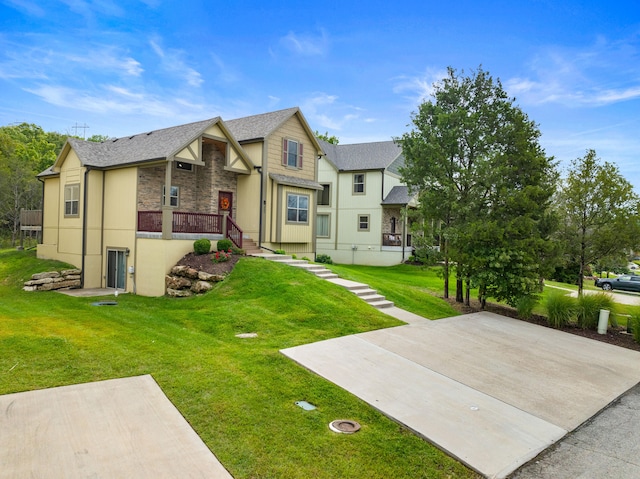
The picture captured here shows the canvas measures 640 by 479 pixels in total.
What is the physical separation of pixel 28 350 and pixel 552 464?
7.73 m

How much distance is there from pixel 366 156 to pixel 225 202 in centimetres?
1339

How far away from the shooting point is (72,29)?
17469 mm

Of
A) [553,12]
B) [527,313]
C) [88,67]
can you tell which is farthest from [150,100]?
[527,313]

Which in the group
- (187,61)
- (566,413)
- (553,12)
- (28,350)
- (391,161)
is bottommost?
(566,413)

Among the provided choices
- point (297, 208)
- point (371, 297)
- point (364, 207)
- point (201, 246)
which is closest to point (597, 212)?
point (371, 297)

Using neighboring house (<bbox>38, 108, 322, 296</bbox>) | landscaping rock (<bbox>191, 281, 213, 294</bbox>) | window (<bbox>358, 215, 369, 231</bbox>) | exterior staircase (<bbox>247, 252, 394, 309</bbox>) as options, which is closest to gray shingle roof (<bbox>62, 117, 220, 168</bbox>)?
neighboring house (<bbox>38, 108, 322, 296</bbox>)

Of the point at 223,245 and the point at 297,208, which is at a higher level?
the point at 297,208

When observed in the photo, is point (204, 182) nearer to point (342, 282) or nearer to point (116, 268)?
point (116, 268)

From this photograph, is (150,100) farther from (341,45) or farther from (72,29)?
(341,45)

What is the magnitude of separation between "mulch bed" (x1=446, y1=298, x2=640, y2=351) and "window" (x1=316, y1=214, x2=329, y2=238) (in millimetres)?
14181

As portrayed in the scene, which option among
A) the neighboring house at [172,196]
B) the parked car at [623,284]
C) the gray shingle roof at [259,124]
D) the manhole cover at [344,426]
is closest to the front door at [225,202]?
the neighboring house at [172,196]

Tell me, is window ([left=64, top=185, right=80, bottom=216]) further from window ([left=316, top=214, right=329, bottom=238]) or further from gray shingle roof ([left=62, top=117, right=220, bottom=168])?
window ([left=316, top=214, right=329, bottom=238])

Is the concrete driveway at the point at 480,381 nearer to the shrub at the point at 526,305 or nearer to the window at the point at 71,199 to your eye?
the shrub at the point at 526,305

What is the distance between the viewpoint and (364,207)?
2709cm
